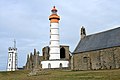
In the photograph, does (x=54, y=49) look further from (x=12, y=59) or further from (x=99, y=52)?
(x=12, y=59)

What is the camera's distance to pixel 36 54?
68.4m

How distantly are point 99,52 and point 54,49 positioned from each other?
18620mm

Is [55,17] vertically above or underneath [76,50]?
above

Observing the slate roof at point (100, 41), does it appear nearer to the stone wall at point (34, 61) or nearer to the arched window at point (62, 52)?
the arched window at point (62, 52)

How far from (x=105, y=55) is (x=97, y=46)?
3999mm

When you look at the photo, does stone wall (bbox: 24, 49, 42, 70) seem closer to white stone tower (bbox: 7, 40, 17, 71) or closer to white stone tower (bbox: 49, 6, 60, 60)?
white stone tower (bbox: 49, 6, 60, 60)

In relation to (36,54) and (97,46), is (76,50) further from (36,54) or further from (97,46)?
(36,54)

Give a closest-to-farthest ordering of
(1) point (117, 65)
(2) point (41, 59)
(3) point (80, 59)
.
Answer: (1) point (117, 65), (3) point (80, 59), (2) point (41, 59)

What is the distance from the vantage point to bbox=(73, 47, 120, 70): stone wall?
1658 inches

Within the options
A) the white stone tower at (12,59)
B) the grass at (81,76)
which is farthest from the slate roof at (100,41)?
the white stone tower at (12,59)

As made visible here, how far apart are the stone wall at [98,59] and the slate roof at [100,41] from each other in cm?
99

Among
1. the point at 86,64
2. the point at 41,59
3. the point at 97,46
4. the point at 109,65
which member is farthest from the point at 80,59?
the point at 41,59

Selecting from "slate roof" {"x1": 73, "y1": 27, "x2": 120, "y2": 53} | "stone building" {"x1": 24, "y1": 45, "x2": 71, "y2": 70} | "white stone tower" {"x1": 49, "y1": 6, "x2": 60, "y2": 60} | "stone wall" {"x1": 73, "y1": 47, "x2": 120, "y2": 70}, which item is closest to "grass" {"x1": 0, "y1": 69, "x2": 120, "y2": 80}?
"stone wall" {"x1": 73, "y1": 47, "x2": 120, "y2": 70}

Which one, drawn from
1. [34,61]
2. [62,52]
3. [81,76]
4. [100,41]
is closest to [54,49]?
[62,52]
